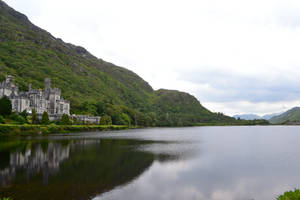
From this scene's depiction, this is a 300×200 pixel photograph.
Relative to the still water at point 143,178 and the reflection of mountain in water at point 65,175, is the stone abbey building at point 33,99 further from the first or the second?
the reflection of mountain in water at point 65,175

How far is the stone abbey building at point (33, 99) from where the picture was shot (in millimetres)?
106000

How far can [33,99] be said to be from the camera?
11662 centimetres

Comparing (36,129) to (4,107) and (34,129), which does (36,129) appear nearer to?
(34,129)

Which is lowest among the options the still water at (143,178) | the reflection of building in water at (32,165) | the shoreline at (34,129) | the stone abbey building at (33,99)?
the still water at (143,178)

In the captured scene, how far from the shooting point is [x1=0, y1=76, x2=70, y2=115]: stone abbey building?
348ft

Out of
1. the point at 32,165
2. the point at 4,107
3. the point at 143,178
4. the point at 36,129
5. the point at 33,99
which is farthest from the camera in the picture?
the point at 33,99

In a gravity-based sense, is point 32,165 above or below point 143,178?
above

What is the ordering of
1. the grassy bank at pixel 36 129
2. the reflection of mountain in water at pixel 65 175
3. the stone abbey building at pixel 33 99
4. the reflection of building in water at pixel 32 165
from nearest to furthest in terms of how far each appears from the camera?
1. the reflection of mountain in water at pixel 65 175
2. the reflection of building in water at pixel 32 165
3. the grassy bank at pixel 36 129
4. the stone abbey building at pixel 33 99

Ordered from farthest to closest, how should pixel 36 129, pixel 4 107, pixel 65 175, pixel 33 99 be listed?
pixel 33 99, pixel 4 107, pixel 36 129, pixel 65 175

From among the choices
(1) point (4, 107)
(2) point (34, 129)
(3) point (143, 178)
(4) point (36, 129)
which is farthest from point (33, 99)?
(3) point (143, 178)

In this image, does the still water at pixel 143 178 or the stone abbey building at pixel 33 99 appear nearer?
the still water at pixel 143 178

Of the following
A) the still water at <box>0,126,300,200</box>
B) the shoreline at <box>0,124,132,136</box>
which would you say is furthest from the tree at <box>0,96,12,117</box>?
the still water at <box>0,126,300,200</box>

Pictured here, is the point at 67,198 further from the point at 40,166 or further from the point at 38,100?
the point at 38,100

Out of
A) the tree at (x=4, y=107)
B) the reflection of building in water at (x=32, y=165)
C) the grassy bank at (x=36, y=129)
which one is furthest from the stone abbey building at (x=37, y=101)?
the reflection of building in water at (x=32, y=165)
